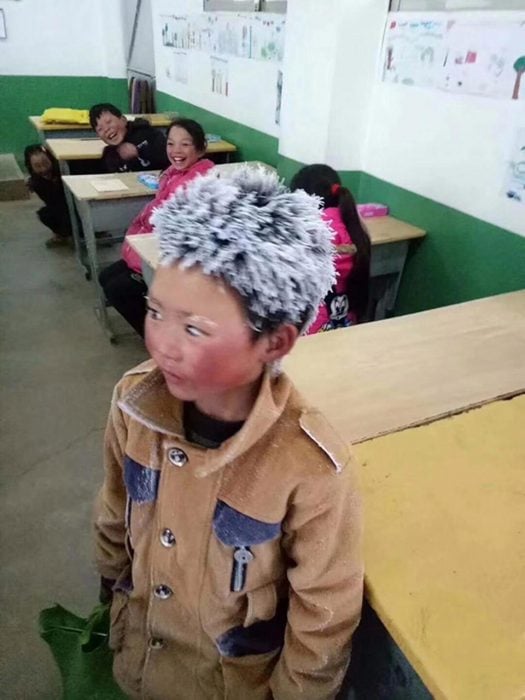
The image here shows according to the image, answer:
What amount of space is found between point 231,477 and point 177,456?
78mm

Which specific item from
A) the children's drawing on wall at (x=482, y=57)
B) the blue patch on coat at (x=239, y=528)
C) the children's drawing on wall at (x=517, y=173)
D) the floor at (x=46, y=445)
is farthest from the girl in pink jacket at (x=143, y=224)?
the blue patch on coat at (x=239, y=528)

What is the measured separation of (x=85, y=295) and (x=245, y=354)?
3.23 meters

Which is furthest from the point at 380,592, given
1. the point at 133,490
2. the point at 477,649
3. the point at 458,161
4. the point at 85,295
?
the point at 85,295

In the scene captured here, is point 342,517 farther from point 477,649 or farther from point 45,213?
point 45,213

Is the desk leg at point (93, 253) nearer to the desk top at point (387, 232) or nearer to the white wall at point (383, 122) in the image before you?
the desk top at point (387, 232)

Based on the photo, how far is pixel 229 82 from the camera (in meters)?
3.92

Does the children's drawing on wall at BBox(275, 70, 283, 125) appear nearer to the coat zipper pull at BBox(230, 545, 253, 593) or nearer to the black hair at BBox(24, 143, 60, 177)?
the black hair at BBox(24, 143, 60, 177)

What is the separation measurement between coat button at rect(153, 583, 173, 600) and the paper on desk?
263 cm

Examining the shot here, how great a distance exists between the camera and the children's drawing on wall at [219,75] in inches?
156

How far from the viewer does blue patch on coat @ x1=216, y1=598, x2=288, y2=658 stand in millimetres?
831

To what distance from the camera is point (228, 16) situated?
12.3ft

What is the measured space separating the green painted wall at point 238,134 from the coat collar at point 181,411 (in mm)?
3070

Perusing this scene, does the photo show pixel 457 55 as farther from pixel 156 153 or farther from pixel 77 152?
pixel 77 152

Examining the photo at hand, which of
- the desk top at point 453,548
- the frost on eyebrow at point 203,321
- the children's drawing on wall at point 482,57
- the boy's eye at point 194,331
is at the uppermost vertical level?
the children's drawing on wall at point 482,57
